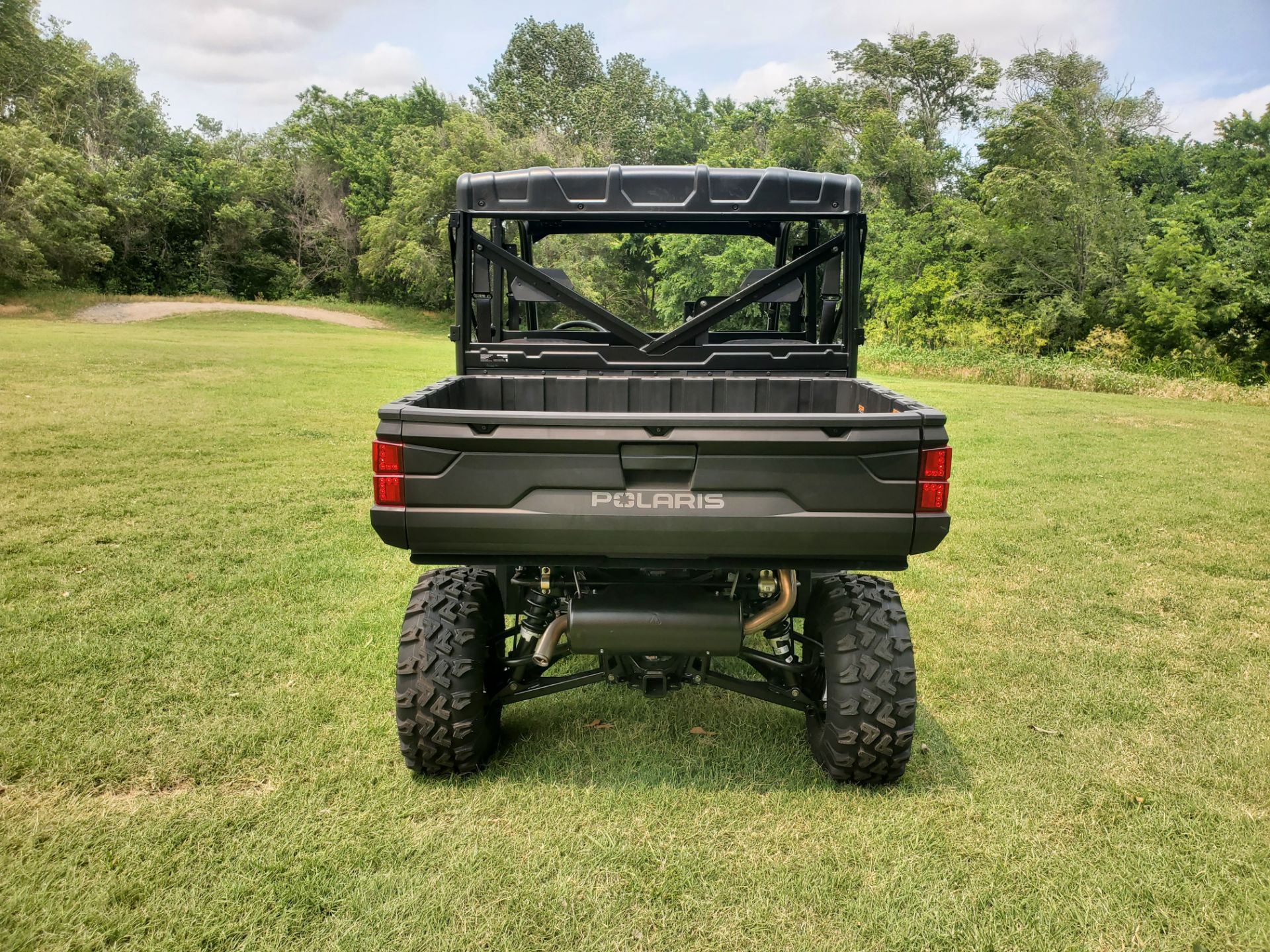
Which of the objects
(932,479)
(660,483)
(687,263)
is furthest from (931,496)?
(687,263)

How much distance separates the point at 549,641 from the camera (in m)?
2.89

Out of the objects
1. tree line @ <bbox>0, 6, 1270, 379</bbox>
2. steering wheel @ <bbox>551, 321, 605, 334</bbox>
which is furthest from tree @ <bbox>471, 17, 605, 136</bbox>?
steering wheel @ <bbox>551, 321, 605, 334</bbox>

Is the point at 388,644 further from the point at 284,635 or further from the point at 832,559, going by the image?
the point at 832,559

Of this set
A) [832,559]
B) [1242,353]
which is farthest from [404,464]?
[1242,353]

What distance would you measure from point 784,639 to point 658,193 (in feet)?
6.61

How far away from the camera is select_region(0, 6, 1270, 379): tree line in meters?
23.5

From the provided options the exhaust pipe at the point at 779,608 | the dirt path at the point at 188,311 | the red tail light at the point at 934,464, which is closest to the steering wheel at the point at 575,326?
the exhaust pipe at the point at 779,608

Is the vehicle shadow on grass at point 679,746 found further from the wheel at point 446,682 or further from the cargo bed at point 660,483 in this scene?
the cargo bed at point 660,483

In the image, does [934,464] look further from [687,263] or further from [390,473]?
[687,263]

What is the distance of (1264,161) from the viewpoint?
25281mm

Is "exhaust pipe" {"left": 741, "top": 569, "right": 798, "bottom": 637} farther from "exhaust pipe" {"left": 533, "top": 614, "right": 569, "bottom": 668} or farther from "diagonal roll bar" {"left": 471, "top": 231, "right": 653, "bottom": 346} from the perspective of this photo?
"diagonal roll bar" {"left": 471, "top": 231, "right": 653, "bottom": 346}

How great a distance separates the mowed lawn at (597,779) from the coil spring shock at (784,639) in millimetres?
355

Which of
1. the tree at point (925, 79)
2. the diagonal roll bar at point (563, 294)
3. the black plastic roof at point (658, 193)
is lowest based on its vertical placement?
the diagonal roll bar at point (563, 294)

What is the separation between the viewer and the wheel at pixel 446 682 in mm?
2811
